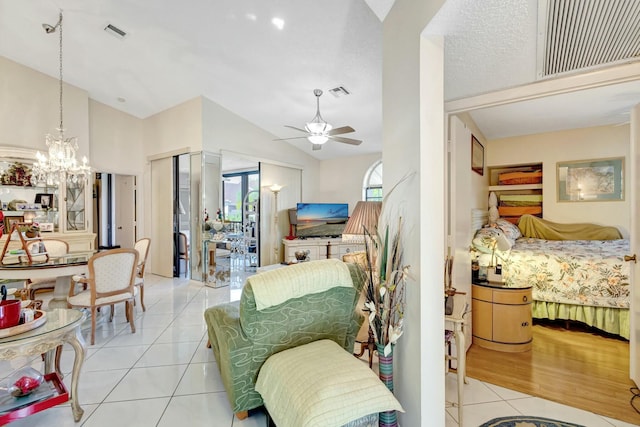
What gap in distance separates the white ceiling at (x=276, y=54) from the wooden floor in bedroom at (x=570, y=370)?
2.25 metres

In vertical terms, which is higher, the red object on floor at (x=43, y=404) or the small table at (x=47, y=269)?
the small table at (x=47, y=269)

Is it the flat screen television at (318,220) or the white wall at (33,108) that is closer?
the white wall at (33,108)

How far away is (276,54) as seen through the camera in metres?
3.41

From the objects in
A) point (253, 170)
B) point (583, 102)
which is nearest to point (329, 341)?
point (583, 102)

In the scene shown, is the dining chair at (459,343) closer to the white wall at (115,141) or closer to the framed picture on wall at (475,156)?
the framed picture on wall at (475,156)

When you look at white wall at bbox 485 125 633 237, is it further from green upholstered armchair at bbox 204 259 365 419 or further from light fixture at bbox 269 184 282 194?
green upholstered armchair at bbox 204 259 365 419

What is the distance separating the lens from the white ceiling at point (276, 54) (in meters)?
1.61

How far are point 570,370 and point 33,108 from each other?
772 centimetres

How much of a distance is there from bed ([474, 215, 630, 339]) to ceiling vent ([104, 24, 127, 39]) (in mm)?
4932

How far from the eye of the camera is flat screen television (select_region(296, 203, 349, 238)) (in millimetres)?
6266

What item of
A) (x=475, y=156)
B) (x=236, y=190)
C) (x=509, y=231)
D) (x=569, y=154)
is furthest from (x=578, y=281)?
(x=236, y=190)

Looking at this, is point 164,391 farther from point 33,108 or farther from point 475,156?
point 33,108

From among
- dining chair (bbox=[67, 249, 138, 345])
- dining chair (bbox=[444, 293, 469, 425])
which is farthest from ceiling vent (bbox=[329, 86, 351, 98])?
dining chair (bbox=[67, 249, 138, 345])

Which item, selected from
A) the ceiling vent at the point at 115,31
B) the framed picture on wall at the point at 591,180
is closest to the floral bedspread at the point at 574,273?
the framed picture on wall at the point at 591,180
